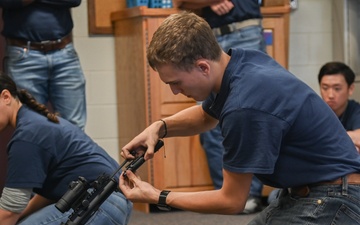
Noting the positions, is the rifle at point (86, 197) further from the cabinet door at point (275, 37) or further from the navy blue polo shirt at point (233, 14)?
the cabinet door at point (275, 37)

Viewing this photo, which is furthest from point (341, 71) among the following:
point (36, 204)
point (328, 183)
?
point (328, 183)

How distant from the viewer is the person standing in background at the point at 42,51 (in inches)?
145

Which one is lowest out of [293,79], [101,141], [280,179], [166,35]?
[101,141]

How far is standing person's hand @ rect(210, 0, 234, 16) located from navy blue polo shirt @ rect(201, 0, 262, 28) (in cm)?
3

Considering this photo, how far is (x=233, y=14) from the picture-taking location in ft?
12.3

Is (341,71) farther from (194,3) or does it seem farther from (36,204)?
(36,204)

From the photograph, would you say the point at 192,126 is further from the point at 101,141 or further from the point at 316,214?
the point at 101,141

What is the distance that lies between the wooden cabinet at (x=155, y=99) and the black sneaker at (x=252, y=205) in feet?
1.20

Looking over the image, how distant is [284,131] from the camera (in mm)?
1989

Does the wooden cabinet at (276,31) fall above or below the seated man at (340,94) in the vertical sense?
above

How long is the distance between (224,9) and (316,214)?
5.99 ft

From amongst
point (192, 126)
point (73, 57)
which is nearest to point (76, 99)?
point (73, 57)

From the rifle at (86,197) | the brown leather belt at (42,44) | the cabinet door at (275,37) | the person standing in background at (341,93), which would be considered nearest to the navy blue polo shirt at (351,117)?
the person standing in background at (341,93)

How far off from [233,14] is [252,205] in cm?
98
